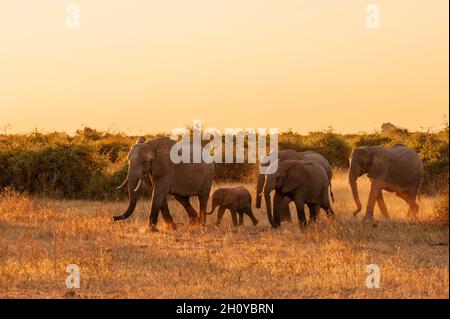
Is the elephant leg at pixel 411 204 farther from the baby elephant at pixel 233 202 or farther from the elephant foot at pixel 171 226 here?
the elephant foot at pixel 171 226

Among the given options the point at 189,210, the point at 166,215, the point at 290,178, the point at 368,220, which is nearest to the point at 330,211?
the point at 368,220

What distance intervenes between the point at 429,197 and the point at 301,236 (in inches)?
484

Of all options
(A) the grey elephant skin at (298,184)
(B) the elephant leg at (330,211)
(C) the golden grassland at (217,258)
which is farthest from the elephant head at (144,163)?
(B) the elephant leg at (330,211)

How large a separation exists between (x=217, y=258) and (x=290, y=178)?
3.87m

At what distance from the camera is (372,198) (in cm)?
1838

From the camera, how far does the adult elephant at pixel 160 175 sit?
15422 millimetres

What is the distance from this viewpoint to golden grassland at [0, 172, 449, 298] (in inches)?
387

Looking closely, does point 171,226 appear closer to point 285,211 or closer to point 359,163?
point 285,211

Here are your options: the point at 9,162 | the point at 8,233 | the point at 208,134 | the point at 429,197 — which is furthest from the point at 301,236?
the point at 208,134

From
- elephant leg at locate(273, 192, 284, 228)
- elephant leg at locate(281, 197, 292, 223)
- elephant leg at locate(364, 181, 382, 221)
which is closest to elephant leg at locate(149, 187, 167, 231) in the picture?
elephant leg at locate(273, 192, 284, 228)

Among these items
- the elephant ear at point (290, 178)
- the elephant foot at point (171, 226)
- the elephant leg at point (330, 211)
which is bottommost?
the elephant foot at point (171, 226)

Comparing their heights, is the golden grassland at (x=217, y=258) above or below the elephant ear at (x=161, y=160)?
below

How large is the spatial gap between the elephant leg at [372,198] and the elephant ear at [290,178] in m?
2.91

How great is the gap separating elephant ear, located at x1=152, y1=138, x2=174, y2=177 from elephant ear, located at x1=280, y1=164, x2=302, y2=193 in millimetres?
2513
